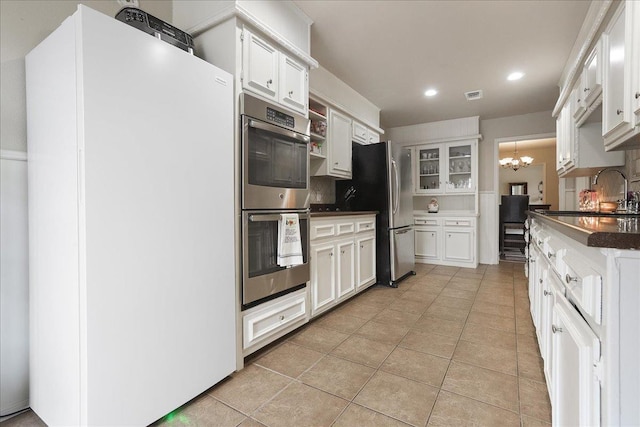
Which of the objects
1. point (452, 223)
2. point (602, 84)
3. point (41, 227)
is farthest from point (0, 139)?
point (452, 223)

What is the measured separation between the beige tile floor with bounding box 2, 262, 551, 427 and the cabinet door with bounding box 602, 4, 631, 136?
1482mm

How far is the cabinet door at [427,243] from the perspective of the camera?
16.3 feet

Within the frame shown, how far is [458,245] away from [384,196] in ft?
6.63

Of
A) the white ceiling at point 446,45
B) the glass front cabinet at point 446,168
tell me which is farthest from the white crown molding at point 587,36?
the glass front cabinet at point 446,168

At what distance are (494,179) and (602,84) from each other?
3.36 meters

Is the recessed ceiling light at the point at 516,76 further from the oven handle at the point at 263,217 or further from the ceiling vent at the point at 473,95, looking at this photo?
the oven handle at the point at 263,217

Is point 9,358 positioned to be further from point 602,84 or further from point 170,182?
point 602,84

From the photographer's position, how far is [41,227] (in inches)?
53.4

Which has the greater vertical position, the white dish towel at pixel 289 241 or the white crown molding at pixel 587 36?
the white crown molding at pixel 587 36

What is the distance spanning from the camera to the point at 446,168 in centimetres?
509

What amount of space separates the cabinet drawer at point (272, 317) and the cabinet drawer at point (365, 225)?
3.52ft

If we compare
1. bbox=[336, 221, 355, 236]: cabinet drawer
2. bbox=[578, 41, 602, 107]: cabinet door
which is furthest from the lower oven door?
bbox=[578, 41, 602, 107]: cabinet door

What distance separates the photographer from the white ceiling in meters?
2.27

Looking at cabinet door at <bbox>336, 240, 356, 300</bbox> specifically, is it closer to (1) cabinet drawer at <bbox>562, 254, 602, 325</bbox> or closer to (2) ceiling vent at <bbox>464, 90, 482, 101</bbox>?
(1) cabinet drawer at <bbox>562, 254, 602, 325</bbox>
